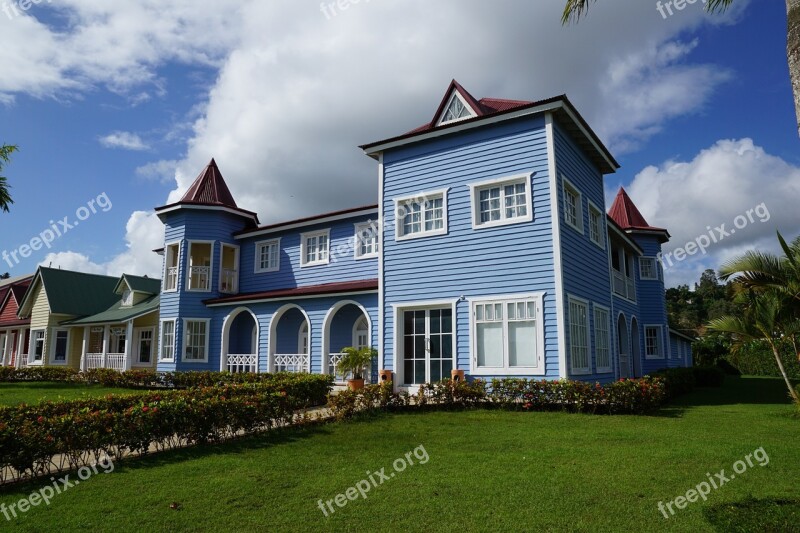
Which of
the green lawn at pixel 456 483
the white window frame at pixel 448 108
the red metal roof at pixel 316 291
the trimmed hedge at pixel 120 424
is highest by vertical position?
the white window frame at pixel 448 108

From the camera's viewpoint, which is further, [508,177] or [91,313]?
[91,313]

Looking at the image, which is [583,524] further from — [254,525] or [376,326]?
[376,326]

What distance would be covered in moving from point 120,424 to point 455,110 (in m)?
11.2

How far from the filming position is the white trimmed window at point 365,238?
19266 mm

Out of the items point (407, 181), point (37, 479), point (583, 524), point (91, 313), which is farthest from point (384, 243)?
point (91, 313)

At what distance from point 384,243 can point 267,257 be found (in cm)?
835

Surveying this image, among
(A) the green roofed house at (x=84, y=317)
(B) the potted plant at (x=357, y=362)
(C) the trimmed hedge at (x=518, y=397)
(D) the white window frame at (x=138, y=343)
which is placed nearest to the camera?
(C) the trimmed hedge at (x=518, y=397)

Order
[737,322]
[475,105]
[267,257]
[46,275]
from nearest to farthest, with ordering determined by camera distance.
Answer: [737,322] < [475,105] < [267,257] < [46,275]

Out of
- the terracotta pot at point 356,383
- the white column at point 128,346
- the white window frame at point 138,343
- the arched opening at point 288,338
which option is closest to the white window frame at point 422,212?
the terracotta pot at point 356,383

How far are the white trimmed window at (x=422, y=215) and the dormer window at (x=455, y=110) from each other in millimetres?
2080

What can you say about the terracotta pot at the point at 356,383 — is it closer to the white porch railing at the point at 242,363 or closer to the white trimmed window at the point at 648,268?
the white porch railing at the point at 242,363

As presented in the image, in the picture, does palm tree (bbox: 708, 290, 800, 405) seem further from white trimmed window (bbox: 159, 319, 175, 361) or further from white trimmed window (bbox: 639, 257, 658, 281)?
white trimmed window (bbox: 159, 319, 175, 361)

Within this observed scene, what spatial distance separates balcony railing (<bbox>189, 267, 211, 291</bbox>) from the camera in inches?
869

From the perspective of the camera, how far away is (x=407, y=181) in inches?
607
